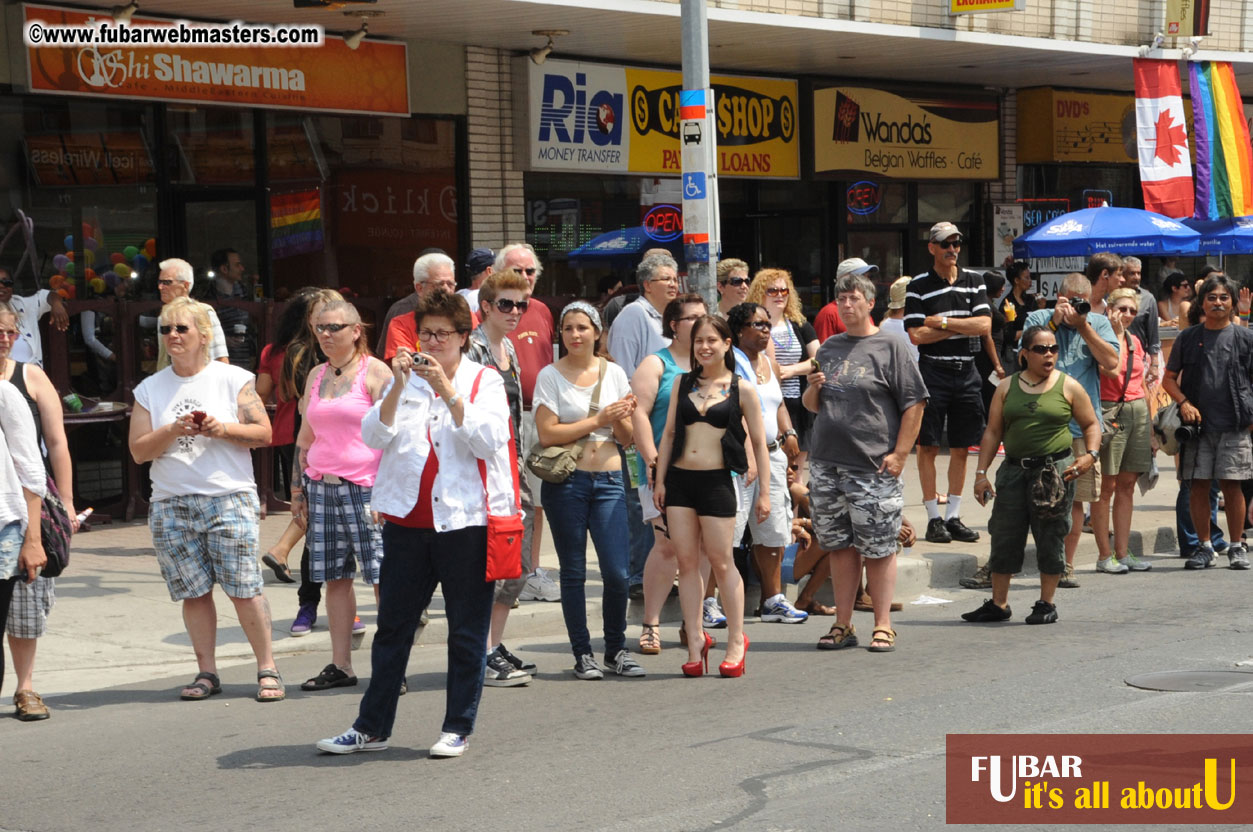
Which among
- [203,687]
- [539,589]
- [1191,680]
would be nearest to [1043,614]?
[1191,680]

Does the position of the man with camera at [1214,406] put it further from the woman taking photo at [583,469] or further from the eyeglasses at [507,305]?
the eyeglasses at [507,305]

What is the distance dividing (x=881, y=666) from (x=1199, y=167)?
13.6 metres

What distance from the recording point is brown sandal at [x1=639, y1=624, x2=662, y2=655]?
27.3 ft

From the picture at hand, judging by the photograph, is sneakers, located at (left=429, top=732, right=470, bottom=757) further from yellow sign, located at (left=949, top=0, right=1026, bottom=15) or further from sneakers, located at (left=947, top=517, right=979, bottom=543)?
yellow sign, located at (left=949, top=0, right=1026, bottom=15)

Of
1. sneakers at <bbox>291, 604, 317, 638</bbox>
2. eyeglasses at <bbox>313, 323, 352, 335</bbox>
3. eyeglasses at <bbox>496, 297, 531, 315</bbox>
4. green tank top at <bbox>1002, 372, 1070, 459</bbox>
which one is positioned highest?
eyeglasses at <bbox>496, 297, 531, 315</bbox>

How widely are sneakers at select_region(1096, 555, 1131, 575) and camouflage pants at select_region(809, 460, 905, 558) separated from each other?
3181 mm

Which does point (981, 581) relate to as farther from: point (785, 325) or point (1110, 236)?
point (1110, 236)

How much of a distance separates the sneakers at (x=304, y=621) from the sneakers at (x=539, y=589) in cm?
132

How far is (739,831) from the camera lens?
514 centimetres

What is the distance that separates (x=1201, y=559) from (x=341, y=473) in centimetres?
648

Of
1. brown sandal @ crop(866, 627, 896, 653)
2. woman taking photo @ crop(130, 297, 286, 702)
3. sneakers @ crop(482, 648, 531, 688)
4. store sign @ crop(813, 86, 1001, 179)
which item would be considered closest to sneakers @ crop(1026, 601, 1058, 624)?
brown sandal @ crop(866, 627, 896, 653)

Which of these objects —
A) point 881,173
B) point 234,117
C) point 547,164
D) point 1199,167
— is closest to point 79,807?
point 234,117

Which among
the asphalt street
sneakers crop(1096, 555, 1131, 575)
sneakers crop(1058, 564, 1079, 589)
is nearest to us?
the asphalt street

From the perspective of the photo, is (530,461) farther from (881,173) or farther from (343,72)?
(881,173)
